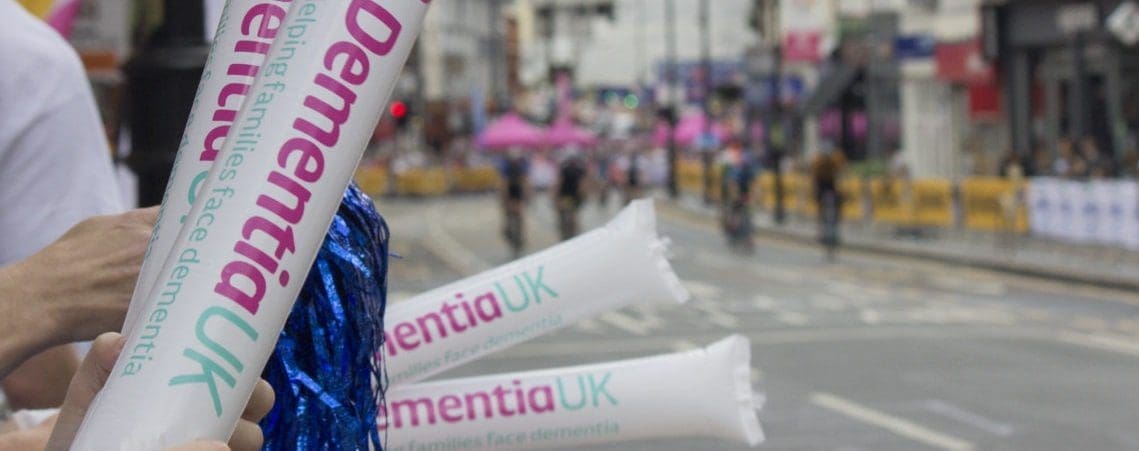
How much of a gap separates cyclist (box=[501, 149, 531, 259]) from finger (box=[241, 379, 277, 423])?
33.3 meters

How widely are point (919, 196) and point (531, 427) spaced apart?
34.3m

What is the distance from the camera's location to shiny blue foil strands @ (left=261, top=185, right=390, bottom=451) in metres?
1.74

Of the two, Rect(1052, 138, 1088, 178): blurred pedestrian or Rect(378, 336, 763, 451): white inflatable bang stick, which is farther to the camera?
Rect(1052, 138, 1088, 178): blurred pedestrian

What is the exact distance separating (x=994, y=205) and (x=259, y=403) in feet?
107

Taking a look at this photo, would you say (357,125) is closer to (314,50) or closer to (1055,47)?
(314,50)

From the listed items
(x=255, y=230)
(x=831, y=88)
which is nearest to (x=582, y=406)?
(x=255, y=230)

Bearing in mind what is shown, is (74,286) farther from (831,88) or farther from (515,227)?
(831,88)

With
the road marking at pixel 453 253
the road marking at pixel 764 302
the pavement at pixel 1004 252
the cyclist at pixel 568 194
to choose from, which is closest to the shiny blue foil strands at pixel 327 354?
the road marking at pixel 764 302

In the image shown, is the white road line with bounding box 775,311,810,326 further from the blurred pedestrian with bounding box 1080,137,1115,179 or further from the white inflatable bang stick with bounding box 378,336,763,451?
the white inflatable bang stick with bounding box 378,336,763,451

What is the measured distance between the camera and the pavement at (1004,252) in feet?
85.9

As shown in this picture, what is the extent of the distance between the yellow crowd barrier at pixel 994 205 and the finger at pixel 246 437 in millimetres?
30522

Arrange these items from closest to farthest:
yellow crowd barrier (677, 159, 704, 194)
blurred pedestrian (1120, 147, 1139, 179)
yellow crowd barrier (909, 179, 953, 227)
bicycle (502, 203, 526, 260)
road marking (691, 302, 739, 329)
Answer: road marking (691, 302, 739, 329) < blurred pedestrian (1120, 147, 1139, 179) < yellow crowd barrier (909, 179, 953, 227) < bicycle (502, 203, 526, 260) < yellow crowd barrier (677, 159, 704, 194)

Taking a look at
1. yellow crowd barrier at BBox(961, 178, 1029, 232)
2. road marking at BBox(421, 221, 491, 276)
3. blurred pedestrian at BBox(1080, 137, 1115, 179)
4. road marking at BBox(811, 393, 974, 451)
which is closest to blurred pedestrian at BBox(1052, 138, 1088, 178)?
blurred pedestrian at BBox(1080, 137, 1115, 179)

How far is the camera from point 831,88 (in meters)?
61.0
